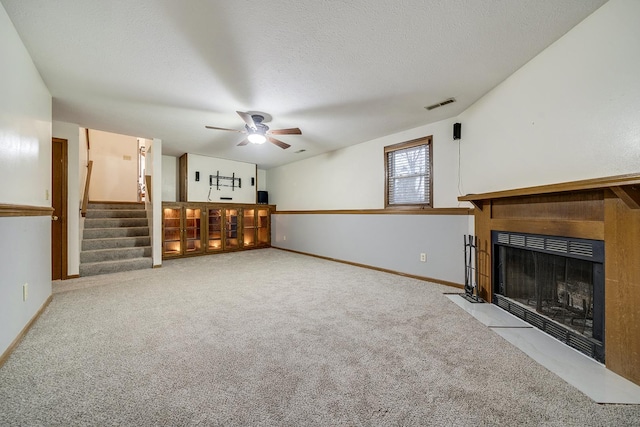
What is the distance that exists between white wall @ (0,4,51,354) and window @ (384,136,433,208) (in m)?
4.31

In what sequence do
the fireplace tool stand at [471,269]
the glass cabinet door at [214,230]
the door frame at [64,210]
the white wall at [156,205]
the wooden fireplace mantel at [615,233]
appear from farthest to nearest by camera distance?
the glass cabinet door at [214,230] → the white wall at [156,205] → the door frame at [64,210] → the fireplace tool stand at [471,269] → the wooden fireplace mantel at [615,233]

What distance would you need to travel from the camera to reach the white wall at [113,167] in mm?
6297

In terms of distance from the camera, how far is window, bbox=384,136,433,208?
12.6ft

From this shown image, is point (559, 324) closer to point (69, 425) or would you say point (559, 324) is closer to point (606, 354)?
point (606, 354)

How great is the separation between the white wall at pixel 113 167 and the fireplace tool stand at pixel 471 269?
8.08 meters

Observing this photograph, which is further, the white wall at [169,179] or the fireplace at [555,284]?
the white wall at [169,179]

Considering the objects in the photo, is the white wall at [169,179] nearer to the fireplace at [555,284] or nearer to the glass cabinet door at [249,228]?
the glass cabinet door at [249,228]

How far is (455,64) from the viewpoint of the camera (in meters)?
2.29

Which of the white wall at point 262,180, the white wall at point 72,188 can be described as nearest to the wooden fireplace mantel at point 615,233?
the white wall at point 72,188

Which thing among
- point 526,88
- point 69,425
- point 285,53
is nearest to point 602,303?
point 526,88

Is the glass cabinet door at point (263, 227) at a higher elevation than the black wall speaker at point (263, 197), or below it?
below

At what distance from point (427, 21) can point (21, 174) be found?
3.48 metres

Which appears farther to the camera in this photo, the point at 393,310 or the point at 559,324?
the point at 393,310

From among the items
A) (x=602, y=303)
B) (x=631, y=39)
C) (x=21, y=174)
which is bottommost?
(x=602, y=303)
